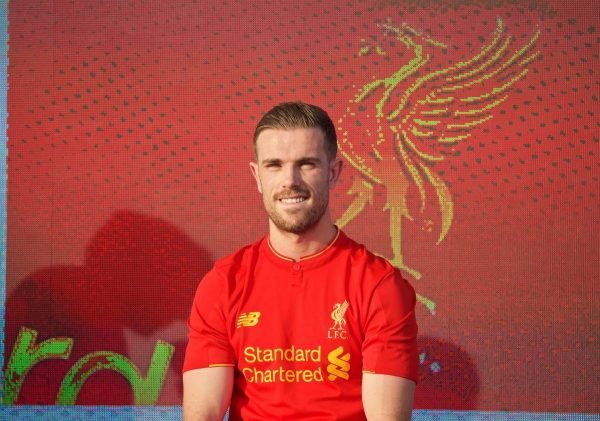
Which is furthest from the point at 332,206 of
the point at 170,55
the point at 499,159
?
the point at 170,55

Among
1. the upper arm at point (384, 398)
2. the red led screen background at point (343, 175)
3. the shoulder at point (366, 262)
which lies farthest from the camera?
the red led screen background at point (343, 175)

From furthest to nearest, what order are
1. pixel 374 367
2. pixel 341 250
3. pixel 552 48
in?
pixel 552 48 < pixel 341 250 < pixel 374 367

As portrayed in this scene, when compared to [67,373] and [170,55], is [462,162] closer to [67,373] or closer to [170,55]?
[170,55]

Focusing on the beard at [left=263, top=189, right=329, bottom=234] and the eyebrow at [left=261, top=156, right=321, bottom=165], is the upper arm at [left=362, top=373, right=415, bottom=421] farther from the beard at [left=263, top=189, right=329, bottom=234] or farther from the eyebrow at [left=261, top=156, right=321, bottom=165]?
the eyebrow at [left=261, top=156, right=321, bottom=165]

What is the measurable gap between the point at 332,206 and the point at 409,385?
1612mm

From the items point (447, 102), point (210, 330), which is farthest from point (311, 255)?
point (447, 102)

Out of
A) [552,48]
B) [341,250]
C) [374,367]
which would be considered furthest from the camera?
[552,48]

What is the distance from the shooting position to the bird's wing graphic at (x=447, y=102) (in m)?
3.10

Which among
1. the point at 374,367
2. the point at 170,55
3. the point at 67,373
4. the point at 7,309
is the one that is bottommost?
the point at 67,373

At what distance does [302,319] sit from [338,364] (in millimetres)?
116

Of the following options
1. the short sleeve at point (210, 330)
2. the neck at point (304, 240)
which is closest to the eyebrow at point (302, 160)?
the neck at point (304, 240)

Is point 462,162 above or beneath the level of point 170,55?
beneath

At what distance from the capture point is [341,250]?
167cm

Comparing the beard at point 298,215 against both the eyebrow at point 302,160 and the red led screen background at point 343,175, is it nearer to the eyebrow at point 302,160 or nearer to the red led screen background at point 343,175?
the eyebrow at point 302,160
